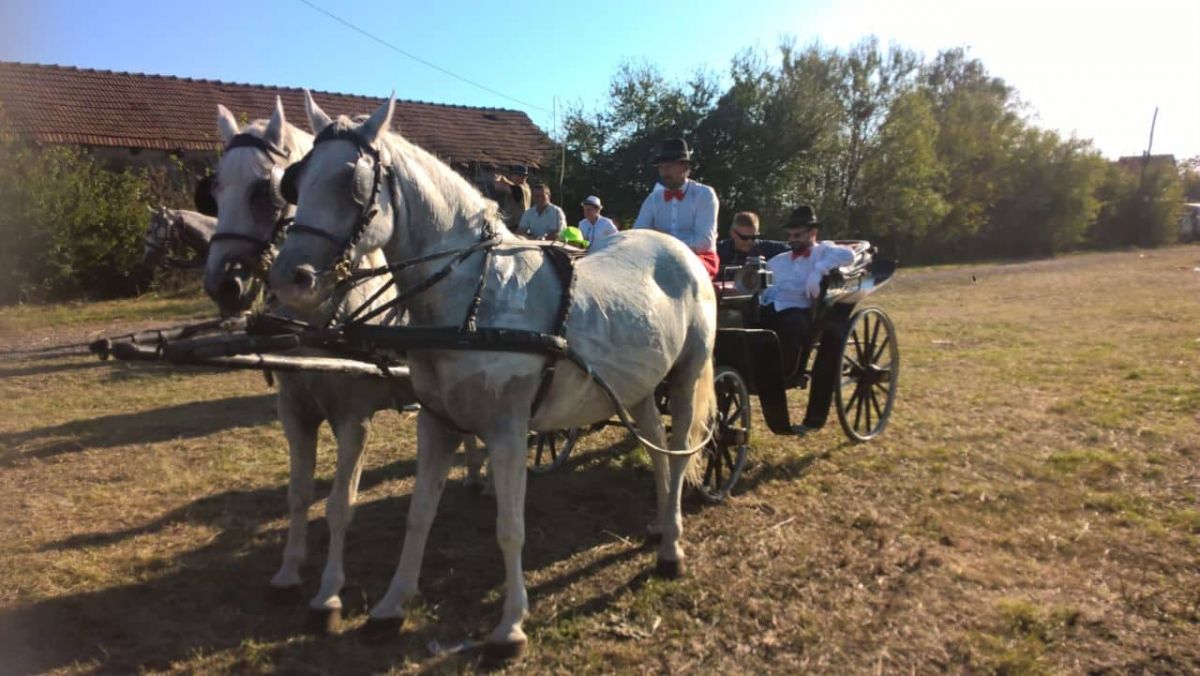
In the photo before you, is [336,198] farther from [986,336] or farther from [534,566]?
[986,336]

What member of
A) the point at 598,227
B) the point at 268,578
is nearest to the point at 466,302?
the point at 268,578

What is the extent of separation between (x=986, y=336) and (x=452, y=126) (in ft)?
63.4

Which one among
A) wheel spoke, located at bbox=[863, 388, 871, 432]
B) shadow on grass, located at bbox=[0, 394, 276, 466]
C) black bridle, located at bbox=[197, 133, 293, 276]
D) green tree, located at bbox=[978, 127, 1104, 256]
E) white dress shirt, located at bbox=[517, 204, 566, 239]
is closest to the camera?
black bridle, located at bbox=[197, 133, 293, 276]

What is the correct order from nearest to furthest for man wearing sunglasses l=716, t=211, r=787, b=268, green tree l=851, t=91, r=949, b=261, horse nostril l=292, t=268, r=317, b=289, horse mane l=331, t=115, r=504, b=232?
horse nostril l=292, t=268, r=317, b=289 < horse mane l=331, t=115, r=504, b=232 < man wearing sunglasses l=716, t=211, r=787, b=268 < green tree l=851, t=91, r=949, b=261

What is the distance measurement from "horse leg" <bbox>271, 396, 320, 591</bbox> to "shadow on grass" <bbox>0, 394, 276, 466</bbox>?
363cm

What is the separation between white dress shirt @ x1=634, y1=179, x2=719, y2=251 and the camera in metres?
5.22

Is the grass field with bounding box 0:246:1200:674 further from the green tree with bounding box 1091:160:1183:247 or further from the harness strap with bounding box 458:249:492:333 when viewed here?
the green tree with bounding box 1091:160:1183:247

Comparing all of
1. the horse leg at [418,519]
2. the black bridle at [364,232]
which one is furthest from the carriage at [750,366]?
the black bridle at [364,232]

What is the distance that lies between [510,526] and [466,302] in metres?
0.99

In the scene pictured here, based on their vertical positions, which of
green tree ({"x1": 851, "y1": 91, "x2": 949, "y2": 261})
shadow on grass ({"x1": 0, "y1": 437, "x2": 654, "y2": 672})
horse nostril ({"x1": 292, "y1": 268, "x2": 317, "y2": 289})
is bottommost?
shadow on grass ({"x1": 0, "y1": 437, "x2": 654, "y2": 672})

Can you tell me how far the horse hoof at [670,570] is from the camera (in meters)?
4.04

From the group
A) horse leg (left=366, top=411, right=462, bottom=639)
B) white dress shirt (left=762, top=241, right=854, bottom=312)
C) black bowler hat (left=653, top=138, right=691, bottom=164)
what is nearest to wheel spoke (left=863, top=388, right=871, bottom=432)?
white dress shirt (left=762, top=241, right=854, bottom=312)

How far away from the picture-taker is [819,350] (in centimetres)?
590

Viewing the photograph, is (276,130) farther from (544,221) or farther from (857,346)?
(857,346)
